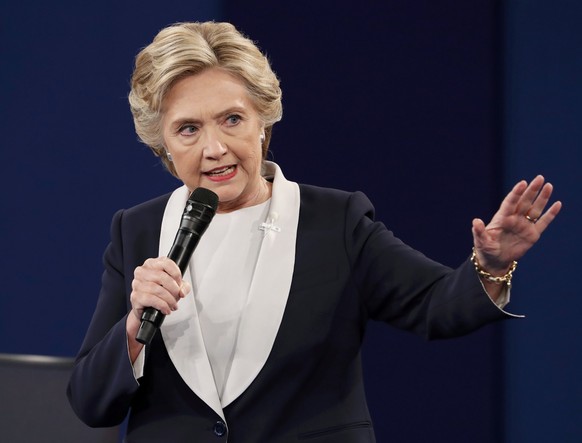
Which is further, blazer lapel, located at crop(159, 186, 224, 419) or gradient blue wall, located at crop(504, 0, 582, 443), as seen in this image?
gradient blue wall, located at crop(504, 0, 582, 443)

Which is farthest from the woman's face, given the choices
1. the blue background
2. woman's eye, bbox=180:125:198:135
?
the blue background

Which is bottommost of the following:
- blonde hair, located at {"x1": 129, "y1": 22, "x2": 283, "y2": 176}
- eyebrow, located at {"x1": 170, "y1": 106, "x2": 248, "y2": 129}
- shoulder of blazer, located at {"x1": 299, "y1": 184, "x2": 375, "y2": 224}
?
shoulder of blazer, located at {"x1": 299, "y1": 184, "x2": 375, "y2": 224}

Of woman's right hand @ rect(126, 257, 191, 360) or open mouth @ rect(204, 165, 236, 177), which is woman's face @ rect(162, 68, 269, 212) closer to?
open mouth @ rect(204, 165, 236, 177)

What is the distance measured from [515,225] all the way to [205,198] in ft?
1.66

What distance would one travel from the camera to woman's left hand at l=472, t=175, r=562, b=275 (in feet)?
4.67

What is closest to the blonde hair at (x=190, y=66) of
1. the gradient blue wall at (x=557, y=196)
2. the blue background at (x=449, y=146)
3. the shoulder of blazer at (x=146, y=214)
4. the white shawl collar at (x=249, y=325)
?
the shoulder of blazer at (x=146, y=214)

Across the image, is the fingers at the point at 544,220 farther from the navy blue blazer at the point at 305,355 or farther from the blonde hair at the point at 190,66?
the blonde hair at the point at 190,66

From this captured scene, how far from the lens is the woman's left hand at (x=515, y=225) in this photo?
1.42 meters

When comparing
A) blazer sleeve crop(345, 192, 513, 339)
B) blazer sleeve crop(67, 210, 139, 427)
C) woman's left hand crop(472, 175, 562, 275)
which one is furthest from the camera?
blazer sleeve crop(67, 210, 139, 427)

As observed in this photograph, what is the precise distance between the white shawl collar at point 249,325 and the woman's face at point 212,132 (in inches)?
4.7

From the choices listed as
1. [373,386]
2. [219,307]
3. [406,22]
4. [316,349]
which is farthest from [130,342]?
[406,22]

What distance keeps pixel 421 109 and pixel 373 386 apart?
0.78 metres

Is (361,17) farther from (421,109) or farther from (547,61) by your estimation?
(547,61)

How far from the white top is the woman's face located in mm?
90
